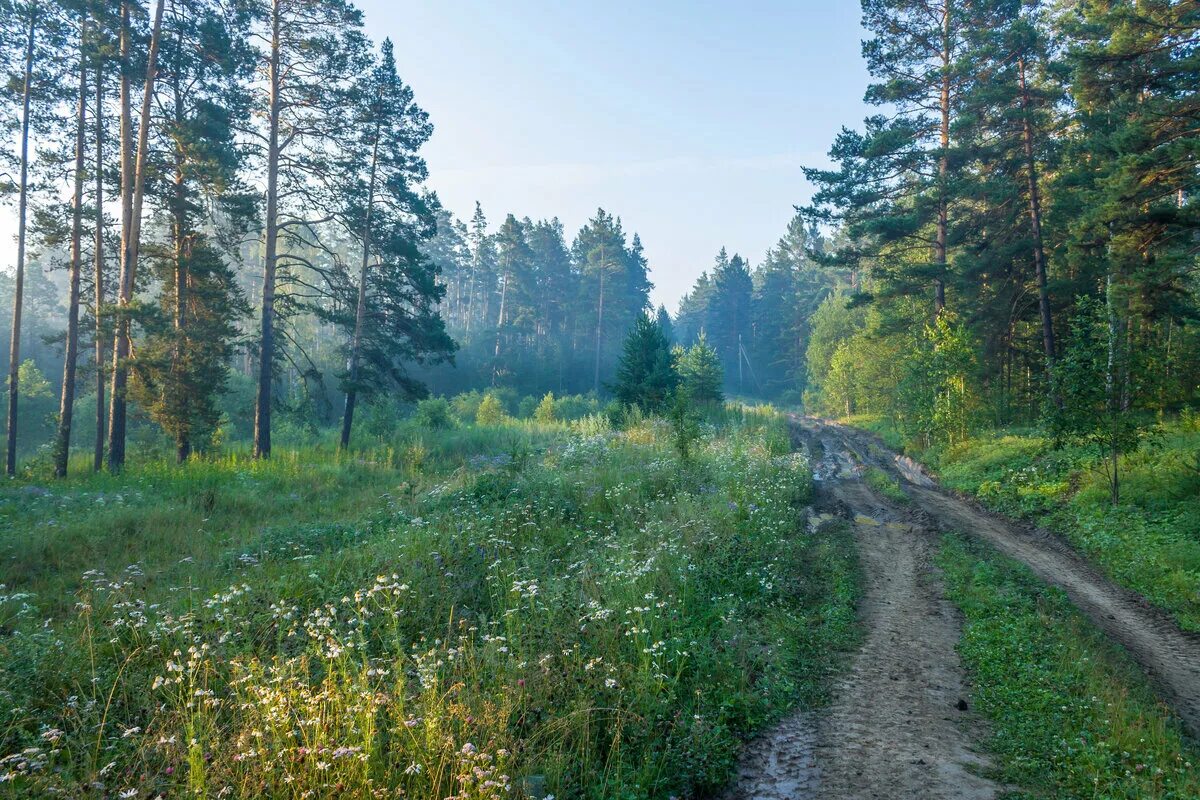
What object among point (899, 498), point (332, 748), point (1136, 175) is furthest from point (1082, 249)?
point (332, 748)

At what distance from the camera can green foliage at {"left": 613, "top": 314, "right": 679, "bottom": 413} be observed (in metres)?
30.0

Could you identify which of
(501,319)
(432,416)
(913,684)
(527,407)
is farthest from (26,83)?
(501,319)

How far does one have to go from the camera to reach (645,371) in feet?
100

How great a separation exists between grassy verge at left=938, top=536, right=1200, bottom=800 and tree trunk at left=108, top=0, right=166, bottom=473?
1954 cm

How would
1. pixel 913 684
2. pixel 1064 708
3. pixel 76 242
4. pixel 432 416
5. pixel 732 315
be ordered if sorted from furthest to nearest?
pixel 732 315 < pixel 432 416 < pixel 76 242 < pixel 913 684 < pixel 1064 708

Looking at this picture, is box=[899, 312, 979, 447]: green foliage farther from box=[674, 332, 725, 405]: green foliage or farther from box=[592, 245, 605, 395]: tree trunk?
box=[592, 245, 605, 395]: tree trunk

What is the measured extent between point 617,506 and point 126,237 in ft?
51.8

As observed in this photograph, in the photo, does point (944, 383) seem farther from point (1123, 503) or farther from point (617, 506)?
point (617, 506)

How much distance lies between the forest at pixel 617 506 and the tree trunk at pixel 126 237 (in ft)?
0.38

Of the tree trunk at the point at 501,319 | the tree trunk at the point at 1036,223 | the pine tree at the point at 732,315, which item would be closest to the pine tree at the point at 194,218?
the tree trunk at the point at 1036,223

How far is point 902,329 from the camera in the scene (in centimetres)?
2864

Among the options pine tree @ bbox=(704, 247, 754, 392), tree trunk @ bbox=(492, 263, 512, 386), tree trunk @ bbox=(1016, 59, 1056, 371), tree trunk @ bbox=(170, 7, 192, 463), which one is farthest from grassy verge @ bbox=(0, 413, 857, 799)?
pine tree @ bbox=(704, 247, 754, 392)

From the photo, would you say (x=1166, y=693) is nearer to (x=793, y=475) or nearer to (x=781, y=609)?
(x=781, y=609)

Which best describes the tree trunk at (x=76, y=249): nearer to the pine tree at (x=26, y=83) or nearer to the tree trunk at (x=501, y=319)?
the pine tree at (x=26, y=83)
